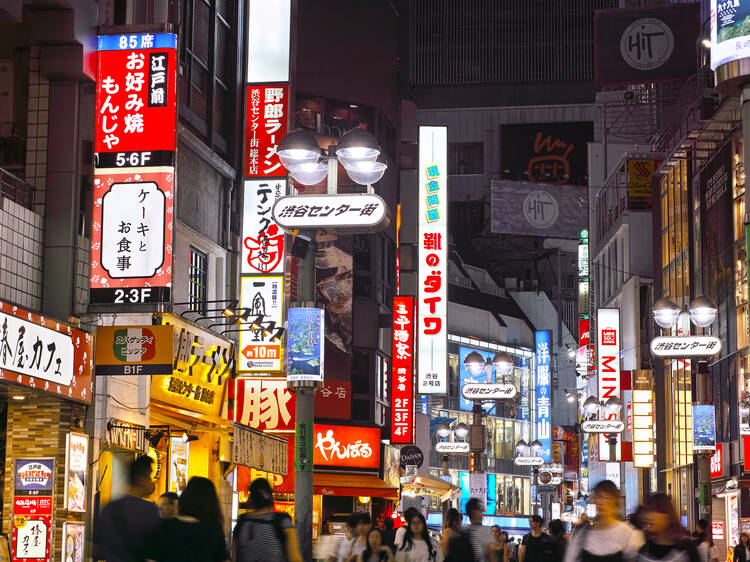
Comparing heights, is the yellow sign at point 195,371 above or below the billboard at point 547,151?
below

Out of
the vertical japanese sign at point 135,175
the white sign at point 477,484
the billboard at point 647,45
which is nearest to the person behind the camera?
the vertical japanese sign at point 135,175

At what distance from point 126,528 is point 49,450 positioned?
1149 cm

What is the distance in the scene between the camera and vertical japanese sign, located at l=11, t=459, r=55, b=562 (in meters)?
19.6

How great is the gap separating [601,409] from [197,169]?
941 inches

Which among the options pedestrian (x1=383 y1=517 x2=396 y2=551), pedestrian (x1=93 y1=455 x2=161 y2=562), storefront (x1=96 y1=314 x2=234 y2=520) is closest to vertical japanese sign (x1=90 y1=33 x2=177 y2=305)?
storefront (x1=96 y1=314 x2=234 y2=520)

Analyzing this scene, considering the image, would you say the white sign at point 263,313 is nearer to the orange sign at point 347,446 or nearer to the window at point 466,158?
the orange sign at point 347,446

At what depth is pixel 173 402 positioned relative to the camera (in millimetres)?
24609

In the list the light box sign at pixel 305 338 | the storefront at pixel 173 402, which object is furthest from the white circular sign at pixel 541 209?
the light box sign at pixel 305 338

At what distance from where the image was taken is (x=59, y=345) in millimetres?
19609

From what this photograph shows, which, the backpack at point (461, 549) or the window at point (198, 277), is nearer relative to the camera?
the backpack at point (461, 549)

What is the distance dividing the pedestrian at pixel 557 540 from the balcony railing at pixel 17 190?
9.76m

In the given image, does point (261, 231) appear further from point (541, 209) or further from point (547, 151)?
point (547, 151)

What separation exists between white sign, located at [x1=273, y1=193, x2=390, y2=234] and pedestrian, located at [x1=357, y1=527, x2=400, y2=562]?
367 cm

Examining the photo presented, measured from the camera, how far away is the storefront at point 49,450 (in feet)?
63.6
